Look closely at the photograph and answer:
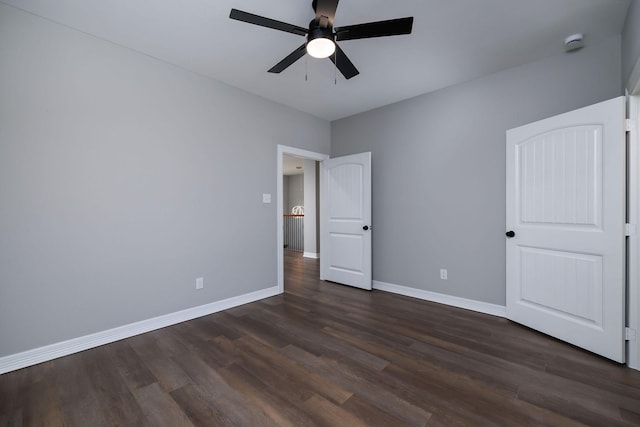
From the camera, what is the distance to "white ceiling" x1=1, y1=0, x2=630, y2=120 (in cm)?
209

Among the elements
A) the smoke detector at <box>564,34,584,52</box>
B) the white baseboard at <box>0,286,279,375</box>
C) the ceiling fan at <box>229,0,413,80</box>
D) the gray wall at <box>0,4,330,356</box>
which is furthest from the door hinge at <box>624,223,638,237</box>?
the white baseboard at <box>0,286,279,375</box>

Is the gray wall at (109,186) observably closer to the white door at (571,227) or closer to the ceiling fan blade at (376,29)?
the ceiling fan blade at (376,29)

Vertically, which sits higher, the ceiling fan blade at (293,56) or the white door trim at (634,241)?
the ceiling fan blade at (293,56)

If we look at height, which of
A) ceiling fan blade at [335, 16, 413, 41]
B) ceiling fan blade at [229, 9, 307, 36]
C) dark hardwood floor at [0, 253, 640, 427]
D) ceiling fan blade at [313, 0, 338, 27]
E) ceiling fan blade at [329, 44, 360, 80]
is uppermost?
ceiling fan blade at [313, 0, 338, 27]

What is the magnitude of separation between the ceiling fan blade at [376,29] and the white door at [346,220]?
86.4 inches

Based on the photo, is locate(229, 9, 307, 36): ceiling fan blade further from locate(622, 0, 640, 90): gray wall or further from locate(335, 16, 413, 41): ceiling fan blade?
locate(622, 0, 640, 90): gray wall

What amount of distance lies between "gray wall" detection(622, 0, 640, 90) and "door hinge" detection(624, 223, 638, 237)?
1.01 meters

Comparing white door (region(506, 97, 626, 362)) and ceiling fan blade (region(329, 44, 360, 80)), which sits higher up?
ceiling fan blade (region(329, 44, 360, 80))

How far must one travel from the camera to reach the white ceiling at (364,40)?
209cm

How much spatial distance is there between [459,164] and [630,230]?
161 centimetres

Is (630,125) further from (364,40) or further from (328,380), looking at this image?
(328,380)

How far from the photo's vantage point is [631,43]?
2092 millimetres

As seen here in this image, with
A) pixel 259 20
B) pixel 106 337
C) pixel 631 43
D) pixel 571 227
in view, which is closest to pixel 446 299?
pixel 571 227

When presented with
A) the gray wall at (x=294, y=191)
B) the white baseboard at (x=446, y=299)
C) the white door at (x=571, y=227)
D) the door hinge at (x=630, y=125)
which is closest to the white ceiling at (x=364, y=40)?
the white door at (x=571, y=227)
